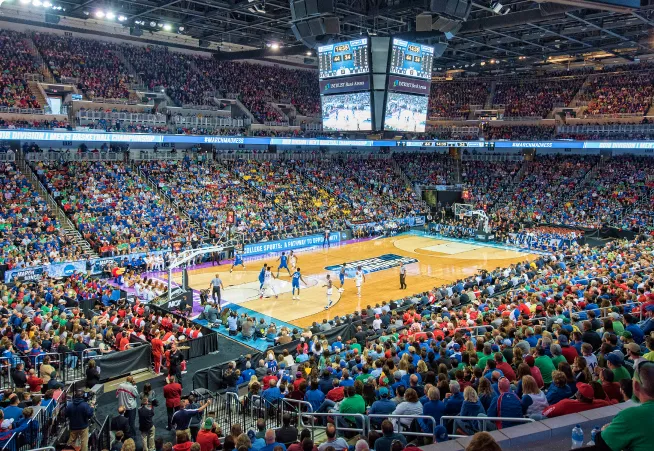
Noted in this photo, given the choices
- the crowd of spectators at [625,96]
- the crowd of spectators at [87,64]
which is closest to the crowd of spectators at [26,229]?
the crowd of spectators at [87,64]

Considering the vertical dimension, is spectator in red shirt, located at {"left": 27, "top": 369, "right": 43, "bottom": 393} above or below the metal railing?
below

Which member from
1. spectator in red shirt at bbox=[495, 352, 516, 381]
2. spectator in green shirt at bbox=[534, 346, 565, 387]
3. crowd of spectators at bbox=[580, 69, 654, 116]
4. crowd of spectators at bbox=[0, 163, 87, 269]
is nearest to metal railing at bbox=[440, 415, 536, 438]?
spectator in red shirt at bbox=[495, 352, 516, 381]

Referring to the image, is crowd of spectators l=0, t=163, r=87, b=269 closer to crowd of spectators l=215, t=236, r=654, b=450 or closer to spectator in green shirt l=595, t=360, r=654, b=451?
crowd of spectators l=215, t=236, r=654, b=450

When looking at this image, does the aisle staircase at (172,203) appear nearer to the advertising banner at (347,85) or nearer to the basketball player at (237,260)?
the basketball player at (237,260)

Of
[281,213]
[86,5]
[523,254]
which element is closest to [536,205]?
[523,254]

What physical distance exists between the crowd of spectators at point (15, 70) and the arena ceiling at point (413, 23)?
450 cm

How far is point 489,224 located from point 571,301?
28.5 m

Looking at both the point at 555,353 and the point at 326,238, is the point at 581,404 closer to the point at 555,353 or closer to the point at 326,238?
the point at 555,353

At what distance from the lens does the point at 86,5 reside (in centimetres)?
3350

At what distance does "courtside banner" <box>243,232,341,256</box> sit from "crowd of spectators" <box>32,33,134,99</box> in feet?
50.4

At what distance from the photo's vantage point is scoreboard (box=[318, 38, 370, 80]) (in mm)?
26688

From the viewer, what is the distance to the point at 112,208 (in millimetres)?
31672

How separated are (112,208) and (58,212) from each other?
2934mm

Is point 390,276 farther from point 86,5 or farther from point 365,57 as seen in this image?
point 86,5
